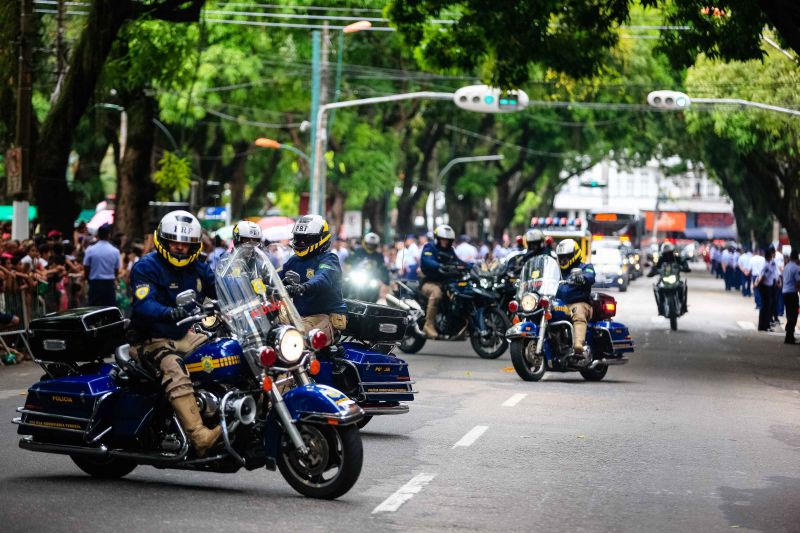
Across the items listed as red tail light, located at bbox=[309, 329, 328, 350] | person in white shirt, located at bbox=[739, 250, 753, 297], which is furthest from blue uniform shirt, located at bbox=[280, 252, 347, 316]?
person in white shirt, located at bbox=[739, 250, 753, 297]

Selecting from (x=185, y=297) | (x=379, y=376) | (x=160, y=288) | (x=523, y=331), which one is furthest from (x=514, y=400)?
(x=185, y=297)

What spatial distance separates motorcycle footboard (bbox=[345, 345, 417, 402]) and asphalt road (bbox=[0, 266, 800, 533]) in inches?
15.3

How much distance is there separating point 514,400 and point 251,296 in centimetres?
669

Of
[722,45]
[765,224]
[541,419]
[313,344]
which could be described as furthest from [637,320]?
[765,224]

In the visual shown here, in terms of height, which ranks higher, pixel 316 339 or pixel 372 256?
pixel 316 339

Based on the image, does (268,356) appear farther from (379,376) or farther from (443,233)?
(443,233)

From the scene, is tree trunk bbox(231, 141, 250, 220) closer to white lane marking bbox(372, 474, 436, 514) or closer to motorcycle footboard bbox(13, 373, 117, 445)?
motorcycle footboard bbox(13, 373, 117, 445)

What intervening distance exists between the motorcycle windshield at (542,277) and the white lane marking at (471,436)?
4.69m

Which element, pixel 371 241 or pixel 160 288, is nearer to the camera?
pixel 160 288

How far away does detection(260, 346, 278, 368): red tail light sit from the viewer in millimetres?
8258

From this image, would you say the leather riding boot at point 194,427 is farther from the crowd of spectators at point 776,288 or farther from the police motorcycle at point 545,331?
the crowd of spectators at point 776,288

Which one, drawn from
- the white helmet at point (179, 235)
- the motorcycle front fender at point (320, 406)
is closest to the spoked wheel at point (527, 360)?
the white helmet at point (179, 235)

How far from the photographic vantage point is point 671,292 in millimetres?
29516

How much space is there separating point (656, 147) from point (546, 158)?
4.67 metres
